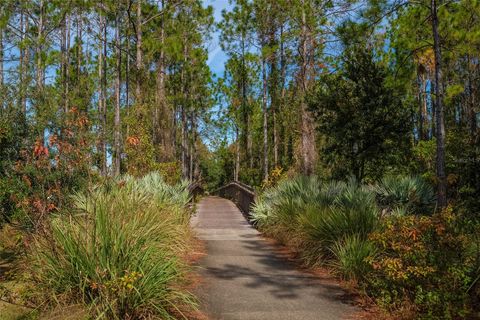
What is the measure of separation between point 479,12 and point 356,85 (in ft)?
17.3

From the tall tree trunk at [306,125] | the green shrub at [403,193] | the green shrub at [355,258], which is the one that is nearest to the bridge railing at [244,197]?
the tall tree trunk at [306,125]

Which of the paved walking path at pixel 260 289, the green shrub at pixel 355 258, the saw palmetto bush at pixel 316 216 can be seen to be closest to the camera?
the paved walking path at pixel 260 289

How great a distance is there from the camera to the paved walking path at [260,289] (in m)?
6.12

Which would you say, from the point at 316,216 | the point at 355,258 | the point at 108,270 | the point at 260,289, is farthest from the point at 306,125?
the point at 108,270

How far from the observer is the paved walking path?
6117mm

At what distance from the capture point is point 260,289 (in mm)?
7223

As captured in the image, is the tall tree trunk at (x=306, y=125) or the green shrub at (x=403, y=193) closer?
the green shrub at (x=403, y=193)

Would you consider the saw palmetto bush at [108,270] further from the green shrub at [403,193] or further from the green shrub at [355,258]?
the green shrub at [403,193]

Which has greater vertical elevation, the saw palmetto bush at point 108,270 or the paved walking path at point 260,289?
the saw palmetto bush at point 108,270

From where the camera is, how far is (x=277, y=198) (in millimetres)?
13711

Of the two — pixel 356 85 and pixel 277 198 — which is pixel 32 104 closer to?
pixel 277 198

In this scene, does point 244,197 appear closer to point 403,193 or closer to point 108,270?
point 403,193

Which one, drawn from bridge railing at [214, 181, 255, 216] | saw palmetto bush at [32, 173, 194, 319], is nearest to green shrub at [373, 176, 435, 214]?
bridge railing at [214, 181, 255, 216]

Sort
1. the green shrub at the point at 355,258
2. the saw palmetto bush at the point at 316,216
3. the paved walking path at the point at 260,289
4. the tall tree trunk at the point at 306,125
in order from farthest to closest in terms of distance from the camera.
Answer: the tall tree trunk at the point at 306,125 → the saw palmetto bush at the point at 316,216 → the green shrub at the point at 355,258 → the paved walking path at the point at 260,289
